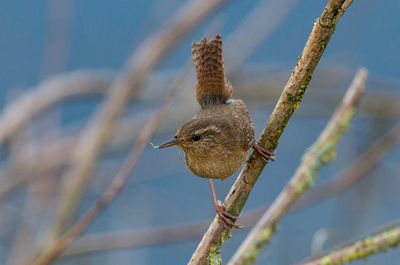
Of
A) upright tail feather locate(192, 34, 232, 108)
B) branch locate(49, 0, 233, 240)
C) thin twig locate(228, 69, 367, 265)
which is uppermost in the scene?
branch locate(49, 0, 233, 240)

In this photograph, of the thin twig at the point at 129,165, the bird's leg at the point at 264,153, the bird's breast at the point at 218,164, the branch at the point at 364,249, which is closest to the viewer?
the branch at the point at 364,249

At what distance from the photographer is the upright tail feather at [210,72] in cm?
270

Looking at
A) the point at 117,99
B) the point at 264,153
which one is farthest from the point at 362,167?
the point at 117,99

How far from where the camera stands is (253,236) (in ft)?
3.88

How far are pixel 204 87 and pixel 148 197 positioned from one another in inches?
96.8

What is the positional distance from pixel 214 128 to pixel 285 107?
2.53 feet

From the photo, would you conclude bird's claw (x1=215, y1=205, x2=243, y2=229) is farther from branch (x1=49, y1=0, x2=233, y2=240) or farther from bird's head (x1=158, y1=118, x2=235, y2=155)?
branch (x1=49, y1=0, x2=233, y2=240)

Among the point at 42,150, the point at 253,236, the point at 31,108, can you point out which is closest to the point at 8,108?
the point at 31,108

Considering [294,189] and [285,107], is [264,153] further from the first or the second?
[294,189]

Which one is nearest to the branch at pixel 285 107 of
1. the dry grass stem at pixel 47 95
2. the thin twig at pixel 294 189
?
the thin twig at pixel 294 189

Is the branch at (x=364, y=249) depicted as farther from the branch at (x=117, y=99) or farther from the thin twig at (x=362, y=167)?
the branch at (x=117, y=99)

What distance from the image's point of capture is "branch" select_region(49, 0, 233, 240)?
12.1 feet

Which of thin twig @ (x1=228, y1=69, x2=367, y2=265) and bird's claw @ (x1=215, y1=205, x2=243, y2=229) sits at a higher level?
bird's claw @ (x1=215, y1=205, x2=243, y2=229)

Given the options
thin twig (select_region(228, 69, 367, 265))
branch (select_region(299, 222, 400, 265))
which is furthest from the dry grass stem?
branch (select_region(299, 222, 400, 265))
